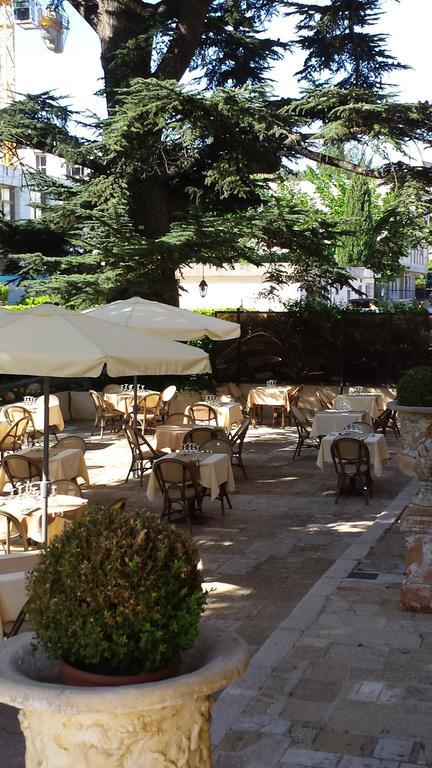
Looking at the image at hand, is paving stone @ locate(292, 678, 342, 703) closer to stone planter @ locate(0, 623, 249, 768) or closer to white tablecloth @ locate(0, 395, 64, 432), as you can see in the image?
stone planter @ locate(0, 623, 249, 768)

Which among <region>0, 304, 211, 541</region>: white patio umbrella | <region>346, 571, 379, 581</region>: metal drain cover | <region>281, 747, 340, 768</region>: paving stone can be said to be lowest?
<region>281, 747, 340, 768</region>: paving stone

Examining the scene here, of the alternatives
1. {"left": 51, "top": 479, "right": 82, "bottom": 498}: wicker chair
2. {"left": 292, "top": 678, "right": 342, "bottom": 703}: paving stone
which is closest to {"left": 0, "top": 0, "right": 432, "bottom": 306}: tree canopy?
{"left": 51, "top": 479, "right": 82, "bottom": 498}: wicker chair

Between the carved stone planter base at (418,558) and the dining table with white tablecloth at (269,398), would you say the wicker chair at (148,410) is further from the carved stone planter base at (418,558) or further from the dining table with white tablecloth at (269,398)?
the carved stone planter base at (418,558)

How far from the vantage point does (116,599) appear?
125 inches

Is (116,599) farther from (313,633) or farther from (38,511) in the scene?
(38,511)

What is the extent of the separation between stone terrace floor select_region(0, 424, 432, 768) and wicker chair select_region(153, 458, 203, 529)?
0.45 m

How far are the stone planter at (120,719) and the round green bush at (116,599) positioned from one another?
13 cm

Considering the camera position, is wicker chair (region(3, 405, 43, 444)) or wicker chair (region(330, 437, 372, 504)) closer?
wicker chair (region(330, 437, 372, 504))

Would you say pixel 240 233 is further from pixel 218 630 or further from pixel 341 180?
Answer: pixel 341 180

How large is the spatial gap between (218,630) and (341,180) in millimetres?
67363

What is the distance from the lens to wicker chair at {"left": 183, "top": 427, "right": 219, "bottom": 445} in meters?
14.6

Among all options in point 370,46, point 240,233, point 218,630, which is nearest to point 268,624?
point 218,630

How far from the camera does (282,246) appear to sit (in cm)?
2302

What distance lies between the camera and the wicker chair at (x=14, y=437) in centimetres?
1570
